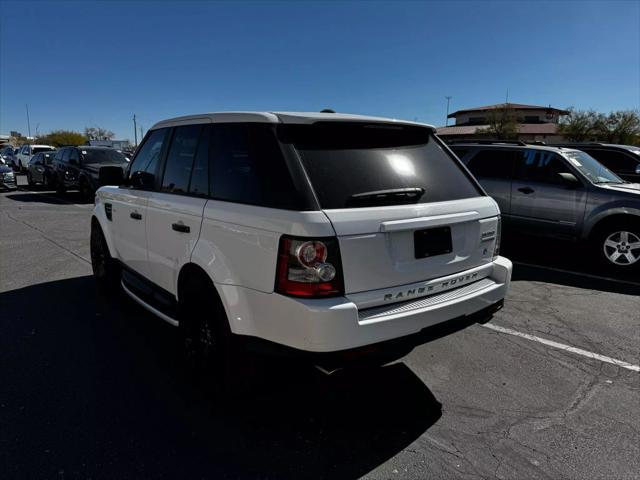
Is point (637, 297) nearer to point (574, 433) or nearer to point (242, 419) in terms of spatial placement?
point (574, 433)

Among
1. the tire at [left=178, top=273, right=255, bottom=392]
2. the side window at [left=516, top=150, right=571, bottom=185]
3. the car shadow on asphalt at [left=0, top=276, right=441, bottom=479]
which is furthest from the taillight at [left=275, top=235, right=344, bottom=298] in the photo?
the side window at [left=516, top=150, right=571, bottom=185]

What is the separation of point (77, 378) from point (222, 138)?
81.2 inches

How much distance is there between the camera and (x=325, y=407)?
303 cm

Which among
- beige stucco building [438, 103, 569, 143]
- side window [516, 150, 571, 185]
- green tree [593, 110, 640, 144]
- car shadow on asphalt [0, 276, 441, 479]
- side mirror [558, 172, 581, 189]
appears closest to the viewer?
car shadow on asphalt [0, 276, 441, 479]

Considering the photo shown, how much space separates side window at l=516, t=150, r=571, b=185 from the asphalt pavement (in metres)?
3.14

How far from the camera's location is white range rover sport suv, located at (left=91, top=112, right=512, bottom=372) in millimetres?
2357

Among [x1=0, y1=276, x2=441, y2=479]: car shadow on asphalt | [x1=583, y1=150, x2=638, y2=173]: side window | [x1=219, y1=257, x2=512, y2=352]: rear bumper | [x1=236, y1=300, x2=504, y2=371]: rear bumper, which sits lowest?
[x1=0, y1=276, x2=441, y2=479]: car shadow on asphalt

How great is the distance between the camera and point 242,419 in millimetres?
2865

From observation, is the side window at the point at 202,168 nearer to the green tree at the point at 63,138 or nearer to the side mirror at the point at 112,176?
the side mirror at the point at 112,176

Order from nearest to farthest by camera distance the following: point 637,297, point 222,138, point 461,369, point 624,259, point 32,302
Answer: point 222,138 → point 461,369 → point 32,302 → point 637,297 → point 624,259

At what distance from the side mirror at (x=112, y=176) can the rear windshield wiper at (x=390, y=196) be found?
296cm

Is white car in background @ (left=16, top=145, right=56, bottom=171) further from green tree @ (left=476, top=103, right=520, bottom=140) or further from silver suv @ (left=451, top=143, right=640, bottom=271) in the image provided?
green tree @ (left=476, top=103, right=520, bottom=140)

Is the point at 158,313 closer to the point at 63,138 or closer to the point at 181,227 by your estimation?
the point at 181,227

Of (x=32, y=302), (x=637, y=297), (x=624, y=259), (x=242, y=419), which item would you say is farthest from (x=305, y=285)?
(x=624, y=259)
